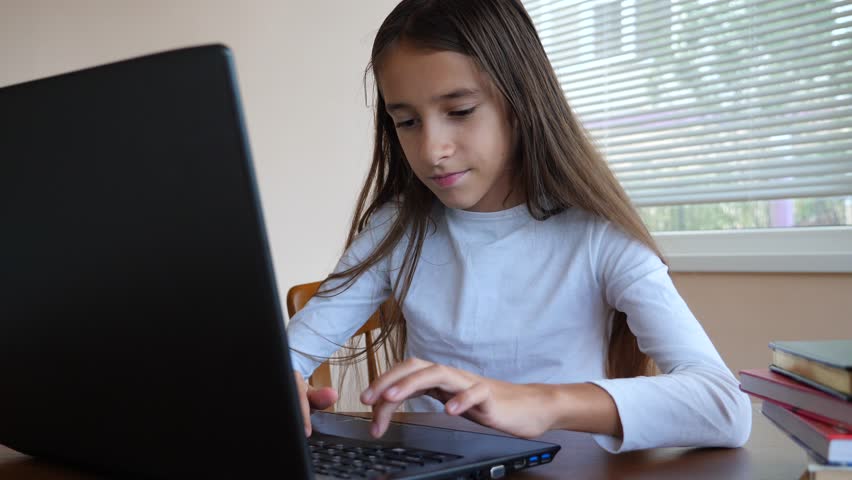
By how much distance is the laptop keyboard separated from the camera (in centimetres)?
61

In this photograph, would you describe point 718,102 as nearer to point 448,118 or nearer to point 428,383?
point 448,118

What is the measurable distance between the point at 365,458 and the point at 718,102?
5.78 ft

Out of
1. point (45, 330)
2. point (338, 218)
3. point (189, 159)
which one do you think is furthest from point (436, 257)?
point (338, 218)

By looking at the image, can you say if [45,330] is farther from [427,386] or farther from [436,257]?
[436,257]

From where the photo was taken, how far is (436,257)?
4.25ft

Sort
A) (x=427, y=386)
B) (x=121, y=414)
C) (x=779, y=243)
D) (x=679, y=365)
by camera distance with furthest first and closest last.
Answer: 1. (x=779, y=243)
2. (x=679, y=365)
3. (x=427, y=386)
4. (x=121, y=414)

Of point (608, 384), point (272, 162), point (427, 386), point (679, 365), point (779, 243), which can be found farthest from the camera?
point (272, 162)

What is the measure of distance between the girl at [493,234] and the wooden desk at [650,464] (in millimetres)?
177

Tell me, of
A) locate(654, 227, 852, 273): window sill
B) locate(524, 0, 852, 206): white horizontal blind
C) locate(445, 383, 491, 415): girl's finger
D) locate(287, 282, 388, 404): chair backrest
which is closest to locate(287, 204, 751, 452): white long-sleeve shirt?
locate(287, 282, 388, 404): chair backrest

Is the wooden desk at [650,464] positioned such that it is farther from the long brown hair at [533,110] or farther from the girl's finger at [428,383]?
the long brown hair at [533,110]

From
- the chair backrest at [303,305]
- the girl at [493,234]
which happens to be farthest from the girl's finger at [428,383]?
the chair backrest at [303,305]

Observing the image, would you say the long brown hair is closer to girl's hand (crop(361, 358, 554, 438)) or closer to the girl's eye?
the girl's eye

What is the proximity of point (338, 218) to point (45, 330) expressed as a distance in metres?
2.36

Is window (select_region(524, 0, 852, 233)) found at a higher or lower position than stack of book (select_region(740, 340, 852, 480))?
higher
